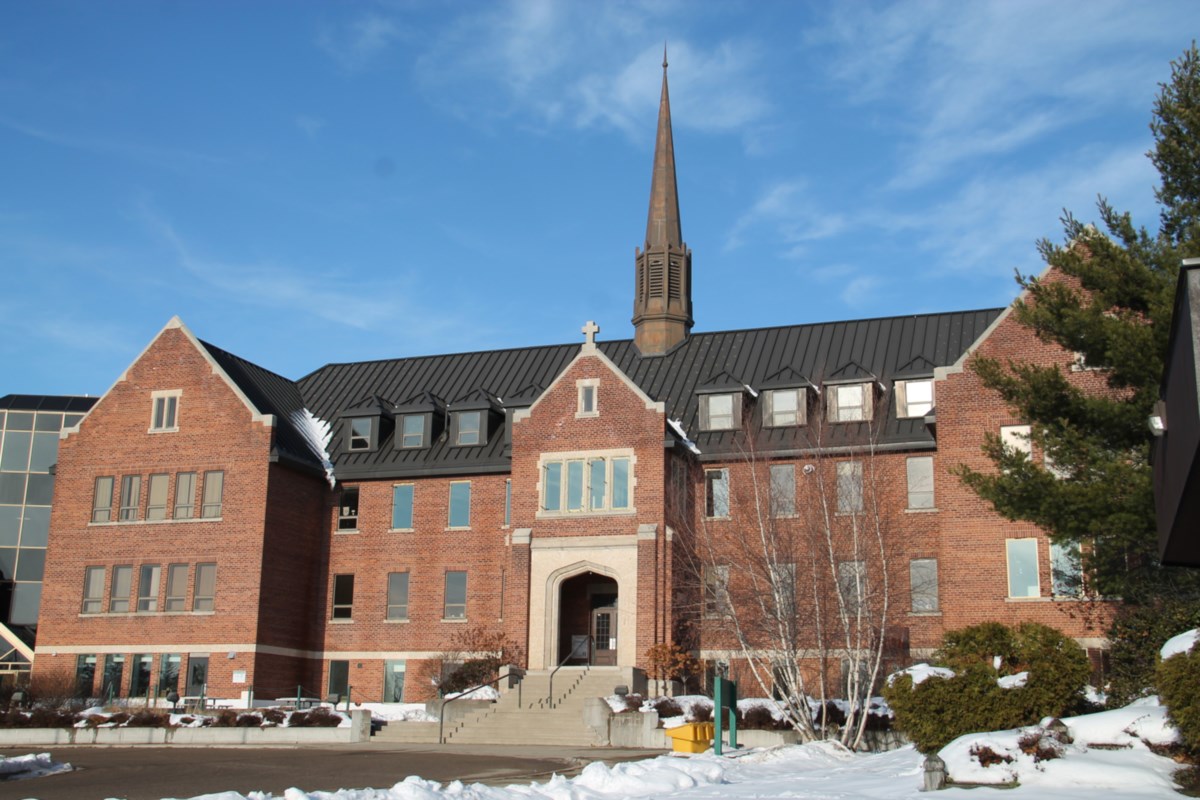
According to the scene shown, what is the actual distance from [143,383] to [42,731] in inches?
575

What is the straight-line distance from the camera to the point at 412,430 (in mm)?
44000

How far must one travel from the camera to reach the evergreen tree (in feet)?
72.5

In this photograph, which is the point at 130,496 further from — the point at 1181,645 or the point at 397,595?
the point at 1181,645

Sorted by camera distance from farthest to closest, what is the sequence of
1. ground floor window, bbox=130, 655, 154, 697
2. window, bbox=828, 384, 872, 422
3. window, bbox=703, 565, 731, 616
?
ground floor window, bbox=130, 655, 154, 697, window, bbox=828, 384, 872, 422, window, bbox=703, 565, 731, 616

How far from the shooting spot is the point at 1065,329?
24.4 m

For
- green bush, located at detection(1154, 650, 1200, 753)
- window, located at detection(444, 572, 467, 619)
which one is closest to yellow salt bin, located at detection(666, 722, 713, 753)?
green bush, located at detection(1154, 650, 1200, 753)

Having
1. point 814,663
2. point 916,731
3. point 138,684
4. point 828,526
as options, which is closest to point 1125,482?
point 916,731

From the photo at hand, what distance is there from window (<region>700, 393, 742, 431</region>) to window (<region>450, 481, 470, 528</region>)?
786cm

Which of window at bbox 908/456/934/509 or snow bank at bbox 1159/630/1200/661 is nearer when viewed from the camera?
snow bank at bbox 1159/630/1200/661

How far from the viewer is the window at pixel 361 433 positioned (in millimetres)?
44219

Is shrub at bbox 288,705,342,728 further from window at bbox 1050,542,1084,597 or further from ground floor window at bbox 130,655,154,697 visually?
window at bbox 1050,542,1084,597

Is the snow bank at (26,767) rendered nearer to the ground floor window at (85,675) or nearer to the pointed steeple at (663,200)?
the ground floor window at (85,675)

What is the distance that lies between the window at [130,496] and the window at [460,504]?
392 inches

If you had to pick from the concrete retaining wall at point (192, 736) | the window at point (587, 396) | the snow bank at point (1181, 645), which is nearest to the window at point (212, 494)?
the concrete retaining wall at point (192, 736)
